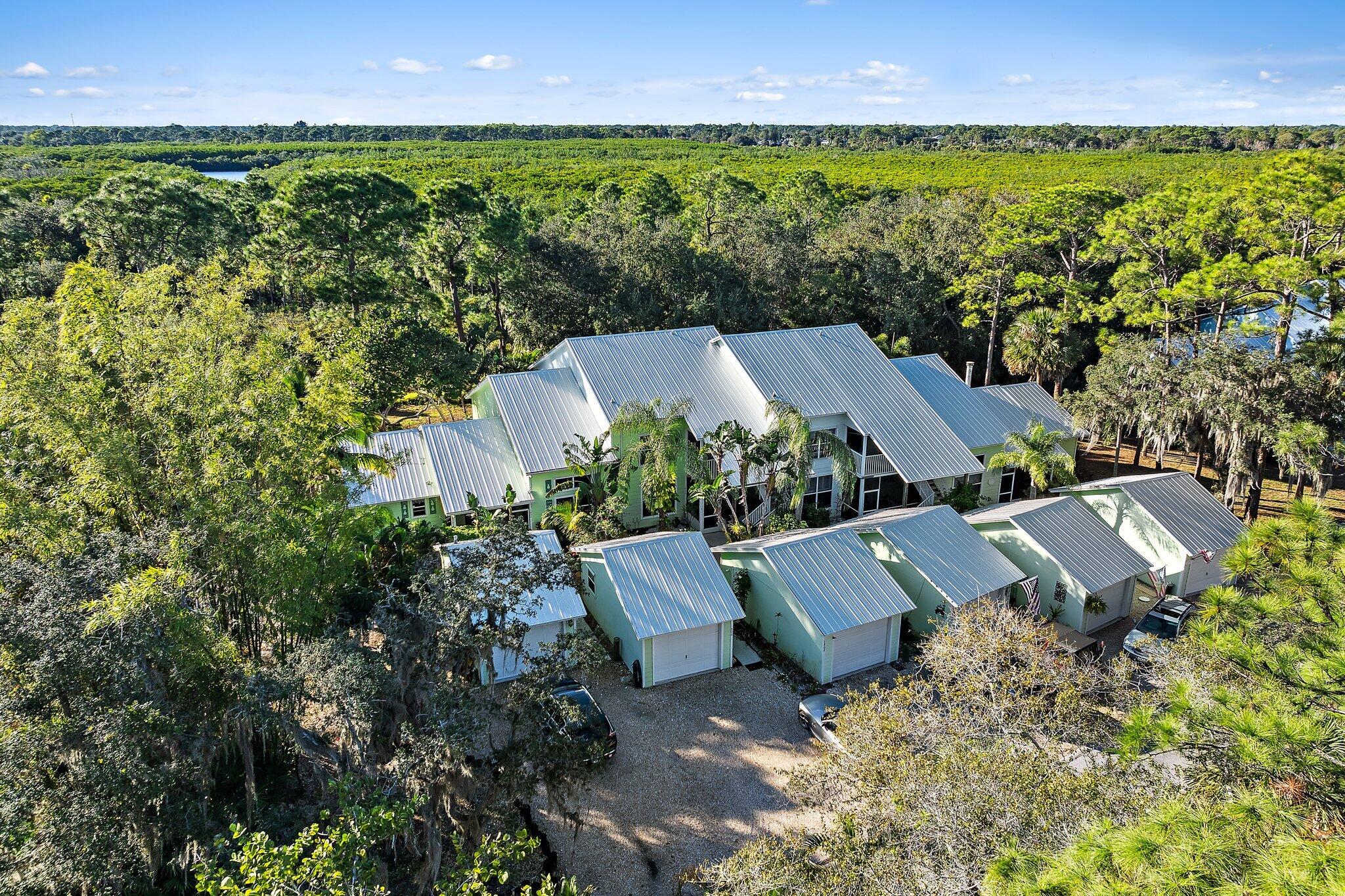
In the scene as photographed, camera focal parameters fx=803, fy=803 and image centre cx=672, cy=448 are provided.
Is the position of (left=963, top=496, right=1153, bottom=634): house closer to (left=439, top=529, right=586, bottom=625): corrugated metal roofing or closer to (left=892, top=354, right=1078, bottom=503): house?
(left=892, top=354, right=1078, bottom=503): house

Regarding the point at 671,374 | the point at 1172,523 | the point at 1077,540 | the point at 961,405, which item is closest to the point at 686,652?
the point at 671,374

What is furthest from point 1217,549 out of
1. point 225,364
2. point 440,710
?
point 225,364

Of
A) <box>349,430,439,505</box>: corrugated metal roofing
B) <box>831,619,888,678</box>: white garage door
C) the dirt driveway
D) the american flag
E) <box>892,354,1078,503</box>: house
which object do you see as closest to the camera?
the dirt driveway

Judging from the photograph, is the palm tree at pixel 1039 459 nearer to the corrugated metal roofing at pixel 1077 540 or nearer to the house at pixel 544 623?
the corrugated metal roofing at pixel 1077 540

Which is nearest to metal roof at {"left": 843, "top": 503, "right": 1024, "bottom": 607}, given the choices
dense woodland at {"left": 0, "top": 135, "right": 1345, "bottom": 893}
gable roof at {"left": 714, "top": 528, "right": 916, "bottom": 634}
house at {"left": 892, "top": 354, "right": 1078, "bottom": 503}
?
gable roof at {"left": 714, "top": 528, "right": 916, "bottom": 634}

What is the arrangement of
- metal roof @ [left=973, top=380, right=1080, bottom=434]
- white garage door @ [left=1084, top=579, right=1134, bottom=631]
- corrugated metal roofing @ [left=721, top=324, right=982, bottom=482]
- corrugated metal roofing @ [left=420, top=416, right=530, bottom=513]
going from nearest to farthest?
white garage door @ [left=1084, top=579, right=1134, bottom=631] < corrugated metal roofing @ [left=420, top=416, right=530, bottom=513] < corrugated metal roofing @ [left=721, top=324, right=982, bottom=482] < metal roof @ [left=973, top=380, right=1080, bottom=434]

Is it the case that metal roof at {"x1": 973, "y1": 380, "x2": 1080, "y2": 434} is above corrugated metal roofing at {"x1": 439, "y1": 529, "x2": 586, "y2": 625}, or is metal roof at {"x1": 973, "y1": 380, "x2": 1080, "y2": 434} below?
above
